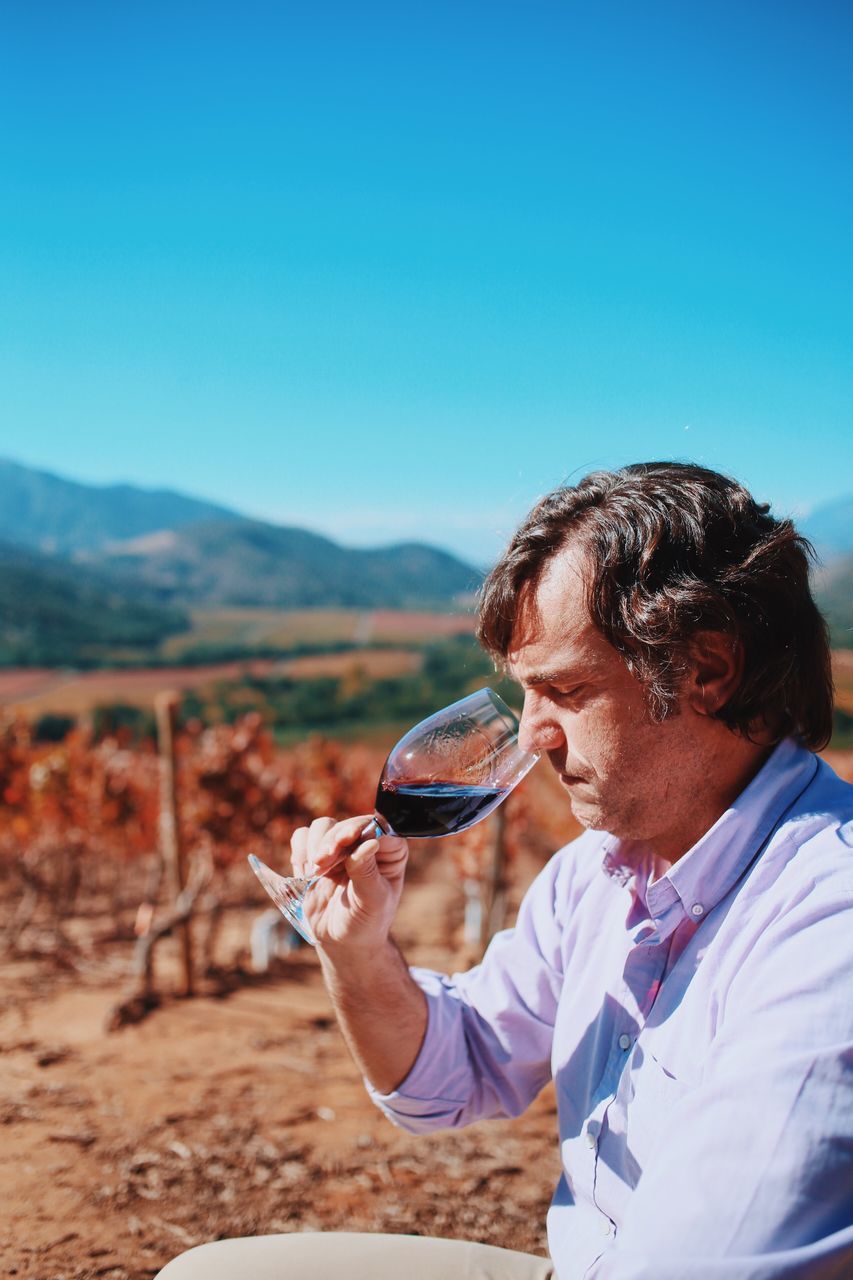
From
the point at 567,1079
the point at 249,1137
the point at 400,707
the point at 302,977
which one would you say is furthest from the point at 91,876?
the point at 400,707

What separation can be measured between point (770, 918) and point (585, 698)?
0.40 m

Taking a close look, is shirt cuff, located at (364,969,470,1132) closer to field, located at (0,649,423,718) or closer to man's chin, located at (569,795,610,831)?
man's chin, located at (569,795,610,831)

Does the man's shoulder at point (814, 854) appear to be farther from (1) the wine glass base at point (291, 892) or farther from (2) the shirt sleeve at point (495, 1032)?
(1) the wine glass base at point (291, 892)

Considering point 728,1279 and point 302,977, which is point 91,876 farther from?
point 728,1279

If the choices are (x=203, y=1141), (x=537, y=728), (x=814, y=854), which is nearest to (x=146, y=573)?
(x=203, y=1141)

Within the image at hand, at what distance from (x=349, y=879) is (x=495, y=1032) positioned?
Result: 1.45ft

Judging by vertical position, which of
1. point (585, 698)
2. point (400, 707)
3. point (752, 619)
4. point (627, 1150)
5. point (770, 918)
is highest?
point (752, 619)

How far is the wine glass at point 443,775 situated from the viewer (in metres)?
1.55

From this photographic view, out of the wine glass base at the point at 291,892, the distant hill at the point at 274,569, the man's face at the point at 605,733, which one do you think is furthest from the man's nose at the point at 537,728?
the distant hill at the point at 274,569

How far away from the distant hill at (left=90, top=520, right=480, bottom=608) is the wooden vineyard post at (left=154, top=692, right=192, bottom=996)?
60.0m

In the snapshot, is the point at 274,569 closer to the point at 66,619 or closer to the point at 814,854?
the point at 66,619

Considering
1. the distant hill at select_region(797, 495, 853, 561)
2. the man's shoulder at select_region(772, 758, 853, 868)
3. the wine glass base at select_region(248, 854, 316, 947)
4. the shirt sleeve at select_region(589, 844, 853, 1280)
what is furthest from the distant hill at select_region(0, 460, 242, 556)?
the shirt sleeve at select_region(589, 844, 853, 1280)

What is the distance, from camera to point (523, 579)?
1.53m

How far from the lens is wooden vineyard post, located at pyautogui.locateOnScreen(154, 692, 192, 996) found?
19.7 feet
